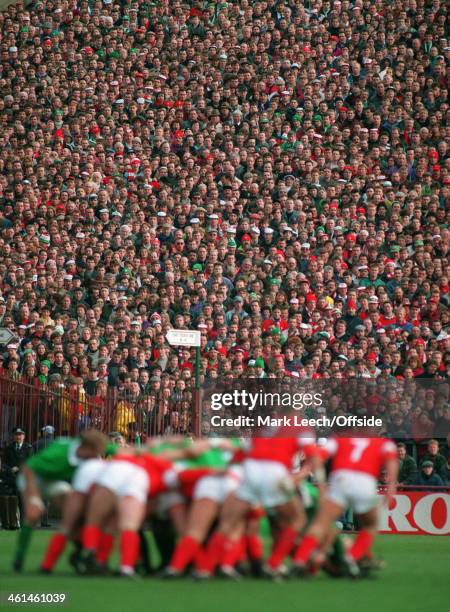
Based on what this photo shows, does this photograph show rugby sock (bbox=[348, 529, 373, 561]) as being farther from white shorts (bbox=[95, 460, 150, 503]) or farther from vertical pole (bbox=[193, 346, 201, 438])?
vertical pole (bbox=[193, 346, 201, 438])

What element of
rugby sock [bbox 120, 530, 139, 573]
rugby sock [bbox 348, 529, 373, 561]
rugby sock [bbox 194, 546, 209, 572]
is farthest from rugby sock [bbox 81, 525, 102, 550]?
rugby sock [bbox 348, 529, 373, 561]

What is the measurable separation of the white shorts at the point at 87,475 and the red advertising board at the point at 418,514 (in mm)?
8884

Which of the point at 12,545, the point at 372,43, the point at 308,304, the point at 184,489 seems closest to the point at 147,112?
the point at 372,43

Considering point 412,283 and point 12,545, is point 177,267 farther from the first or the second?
point 12,545

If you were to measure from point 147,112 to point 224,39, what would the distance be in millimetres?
2378

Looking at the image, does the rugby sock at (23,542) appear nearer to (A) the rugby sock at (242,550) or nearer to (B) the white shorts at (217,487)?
(B) the white shorts at (217,487)

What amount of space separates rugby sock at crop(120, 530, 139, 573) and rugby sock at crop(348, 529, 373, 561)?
1.46 m

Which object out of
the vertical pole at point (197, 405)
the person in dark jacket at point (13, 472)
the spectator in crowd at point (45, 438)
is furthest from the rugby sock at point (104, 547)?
the vertical pole at point (197, 405)

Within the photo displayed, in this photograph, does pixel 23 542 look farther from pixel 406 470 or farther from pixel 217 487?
pixel 406 470

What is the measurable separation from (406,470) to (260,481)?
29.2ft

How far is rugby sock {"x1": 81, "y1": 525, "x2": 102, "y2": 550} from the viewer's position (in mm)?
6758

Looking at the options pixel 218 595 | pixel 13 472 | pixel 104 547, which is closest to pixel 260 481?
pixel 218 595

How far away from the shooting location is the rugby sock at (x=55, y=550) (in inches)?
279

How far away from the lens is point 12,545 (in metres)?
11.1
